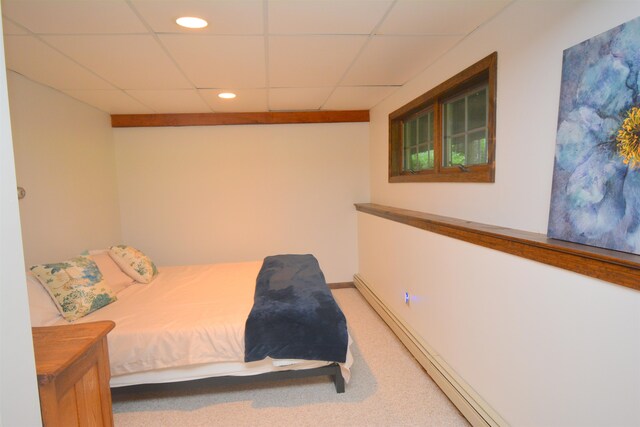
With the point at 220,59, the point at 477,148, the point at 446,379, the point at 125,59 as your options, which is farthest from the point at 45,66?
the point at 446,379

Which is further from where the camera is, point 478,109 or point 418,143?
point 418,143

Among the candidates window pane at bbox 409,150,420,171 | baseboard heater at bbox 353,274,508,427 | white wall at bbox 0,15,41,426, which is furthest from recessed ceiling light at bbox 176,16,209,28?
baseboard heater at bbox 353,274,508,427

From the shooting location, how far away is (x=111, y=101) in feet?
11.0

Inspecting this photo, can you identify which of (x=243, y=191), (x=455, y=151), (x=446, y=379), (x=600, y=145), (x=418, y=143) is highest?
(x=418, y=143)

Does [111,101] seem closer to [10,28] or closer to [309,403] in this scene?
[10,28]

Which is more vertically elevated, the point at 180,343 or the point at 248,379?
the point at 180,343

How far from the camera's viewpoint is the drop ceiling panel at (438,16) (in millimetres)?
1704

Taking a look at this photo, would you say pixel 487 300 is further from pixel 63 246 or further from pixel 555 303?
pixel 63 246

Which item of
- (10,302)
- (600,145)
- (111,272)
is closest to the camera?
(10,302)

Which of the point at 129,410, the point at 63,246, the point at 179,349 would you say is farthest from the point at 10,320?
the point at 63,246

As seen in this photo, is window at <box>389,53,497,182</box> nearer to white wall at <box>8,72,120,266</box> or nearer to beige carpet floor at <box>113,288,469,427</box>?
beige carpet floor at <box>113,288,469,427</box>

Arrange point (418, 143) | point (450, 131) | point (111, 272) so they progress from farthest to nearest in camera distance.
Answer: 1. point (418, 143)
2. point (111, 272)
3. point (450, 131)

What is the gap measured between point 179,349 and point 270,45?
1974 mm

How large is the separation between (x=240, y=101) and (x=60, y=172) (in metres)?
1.74
